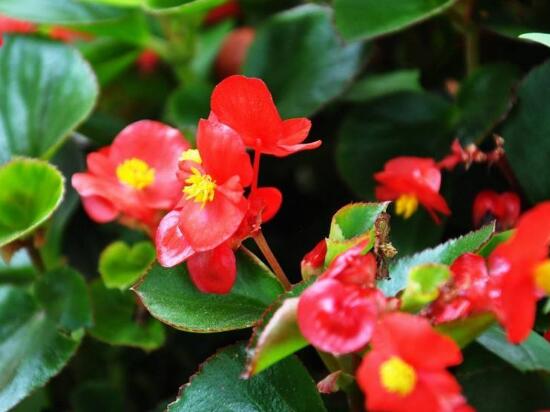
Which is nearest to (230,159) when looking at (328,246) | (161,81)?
(328,246)

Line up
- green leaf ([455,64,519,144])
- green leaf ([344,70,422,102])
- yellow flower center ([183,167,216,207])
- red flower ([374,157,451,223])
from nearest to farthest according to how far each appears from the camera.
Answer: yellow flower center ([183,167,216,207]) < red flower ([374,157,451,223]) < green leaf ([455,64,519,144]) < green leaf ([344,70,422,102])

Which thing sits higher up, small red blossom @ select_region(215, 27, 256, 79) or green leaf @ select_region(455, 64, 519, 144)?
green leaf @ select_region(455, 64, 519, 144)

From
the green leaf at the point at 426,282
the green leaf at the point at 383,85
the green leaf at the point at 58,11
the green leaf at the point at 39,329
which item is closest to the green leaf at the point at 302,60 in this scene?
the green leaf at the point at 383,85

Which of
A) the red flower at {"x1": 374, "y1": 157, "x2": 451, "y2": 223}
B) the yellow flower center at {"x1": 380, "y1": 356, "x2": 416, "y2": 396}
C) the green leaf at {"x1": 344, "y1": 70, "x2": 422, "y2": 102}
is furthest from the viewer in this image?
the green leaf at {"x1": 344, "y1": 70, "x2": 422, "y2": 102}

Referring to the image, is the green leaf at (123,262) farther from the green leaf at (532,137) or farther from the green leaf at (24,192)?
the green leaf at (532,137)

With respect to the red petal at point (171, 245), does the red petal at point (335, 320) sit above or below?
above

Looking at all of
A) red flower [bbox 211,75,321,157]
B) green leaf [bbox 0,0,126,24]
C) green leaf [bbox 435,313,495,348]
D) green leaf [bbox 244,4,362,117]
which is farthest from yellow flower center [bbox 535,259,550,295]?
green leaf [bbox 0,0,126,24]

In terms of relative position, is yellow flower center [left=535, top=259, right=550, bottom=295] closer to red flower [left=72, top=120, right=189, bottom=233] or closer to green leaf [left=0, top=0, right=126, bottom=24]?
red flower [left=72, top=120, right=189, bottom=233]
